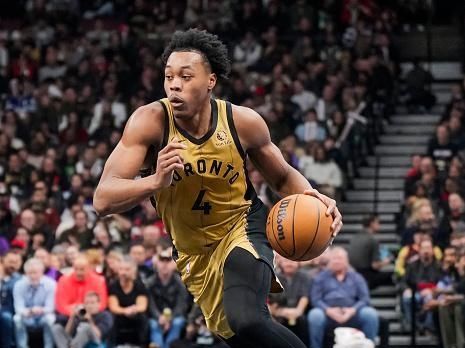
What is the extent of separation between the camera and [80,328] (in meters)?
13.5

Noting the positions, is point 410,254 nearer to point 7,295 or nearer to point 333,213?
point 7,295

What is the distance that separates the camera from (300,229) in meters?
7.69

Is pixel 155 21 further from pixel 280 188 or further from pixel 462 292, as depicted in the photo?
pixel 280 188

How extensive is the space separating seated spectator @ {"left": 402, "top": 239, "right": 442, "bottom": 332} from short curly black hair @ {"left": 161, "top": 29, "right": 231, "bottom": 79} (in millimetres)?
7269

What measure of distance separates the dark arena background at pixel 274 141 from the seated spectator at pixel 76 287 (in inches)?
0.7

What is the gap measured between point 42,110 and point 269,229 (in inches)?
539

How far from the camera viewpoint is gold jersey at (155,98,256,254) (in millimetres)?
7719

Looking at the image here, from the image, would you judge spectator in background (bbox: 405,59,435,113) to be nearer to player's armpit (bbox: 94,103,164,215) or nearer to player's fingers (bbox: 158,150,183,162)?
player's armpit (bbox: 94,103,164,215)

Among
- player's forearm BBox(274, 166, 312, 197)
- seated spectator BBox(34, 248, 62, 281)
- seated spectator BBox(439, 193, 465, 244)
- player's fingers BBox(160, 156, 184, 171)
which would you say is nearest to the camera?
player's fingers BBox(160, 156, 184, 171)

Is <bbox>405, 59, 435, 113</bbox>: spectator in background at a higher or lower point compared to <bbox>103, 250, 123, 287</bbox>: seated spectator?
higher

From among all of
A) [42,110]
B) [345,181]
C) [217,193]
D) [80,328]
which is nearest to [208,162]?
[217,193]

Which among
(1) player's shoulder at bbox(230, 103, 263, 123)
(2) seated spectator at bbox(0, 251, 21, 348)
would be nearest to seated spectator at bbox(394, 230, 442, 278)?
(2) seated spectator at bbox(0, 251, 21, 348)

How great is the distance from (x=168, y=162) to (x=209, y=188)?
0.76m

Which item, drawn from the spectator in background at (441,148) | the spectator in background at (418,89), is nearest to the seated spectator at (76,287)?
the spectator in background at (441,148)
